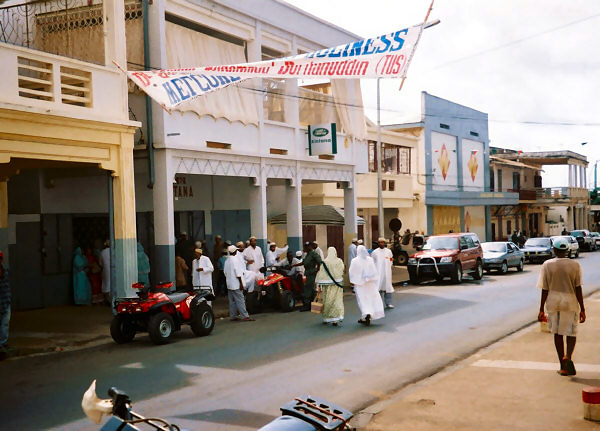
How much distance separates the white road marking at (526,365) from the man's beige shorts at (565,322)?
30.8 inches

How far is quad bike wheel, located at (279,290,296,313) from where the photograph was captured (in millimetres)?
17750

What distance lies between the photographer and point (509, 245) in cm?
3095

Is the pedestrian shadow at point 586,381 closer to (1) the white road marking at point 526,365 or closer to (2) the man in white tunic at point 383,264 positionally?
(1) the white road marking at point 526,365

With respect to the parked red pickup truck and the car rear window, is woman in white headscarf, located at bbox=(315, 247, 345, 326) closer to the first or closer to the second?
the parked red pickup truck

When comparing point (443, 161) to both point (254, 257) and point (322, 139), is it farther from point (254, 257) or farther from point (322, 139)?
point (254, 257)

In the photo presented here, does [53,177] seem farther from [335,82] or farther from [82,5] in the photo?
[335,82]

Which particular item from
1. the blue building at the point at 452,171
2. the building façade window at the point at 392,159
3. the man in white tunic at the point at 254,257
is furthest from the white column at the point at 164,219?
the blue building at the point at 452,171

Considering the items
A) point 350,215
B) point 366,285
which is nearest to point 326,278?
point 366,285

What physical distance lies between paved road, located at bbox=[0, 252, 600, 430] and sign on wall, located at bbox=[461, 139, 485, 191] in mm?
35615

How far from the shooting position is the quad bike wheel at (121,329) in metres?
13.3

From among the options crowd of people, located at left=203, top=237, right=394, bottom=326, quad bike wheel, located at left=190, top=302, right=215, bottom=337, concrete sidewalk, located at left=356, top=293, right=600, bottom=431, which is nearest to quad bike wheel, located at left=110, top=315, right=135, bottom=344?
quad bike wheel, located at left=190, top=302, right=215, bottom=337

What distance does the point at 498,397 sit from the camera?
820cm

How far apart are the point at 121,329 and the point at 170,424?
963cm

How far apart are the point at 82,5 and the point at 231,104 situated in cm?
503
